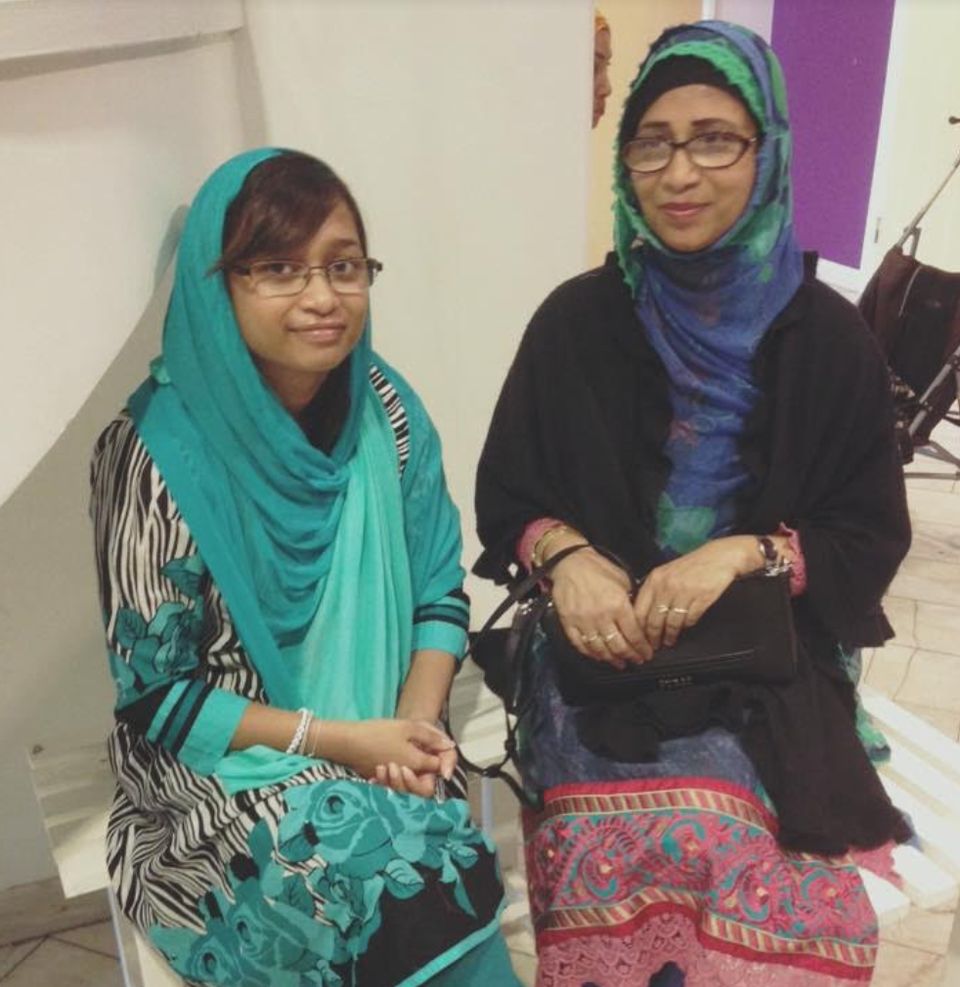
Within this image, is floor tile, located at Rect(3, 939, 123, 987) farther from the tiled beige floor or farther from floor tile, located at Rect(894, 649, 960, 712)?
floor tile, located at Rect(894, 649, 960, 712)

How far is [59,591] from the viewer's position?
1.66 m

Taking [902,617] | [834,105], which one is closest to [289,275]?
[902,617]

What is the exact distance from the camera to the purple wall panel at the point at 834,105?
4680 millimetres

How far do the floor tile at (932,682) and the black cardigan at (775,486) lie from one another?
1149 millimetres

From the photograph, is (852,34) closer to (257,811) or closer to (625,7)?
(625,7)

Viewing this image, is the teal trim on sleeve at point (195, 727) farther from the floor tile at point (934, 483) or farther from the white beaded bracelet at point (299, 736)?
the floor tile at point (934, 483)

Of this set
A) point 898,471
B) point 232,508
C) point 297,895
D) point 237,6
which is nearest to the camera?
point 297,895

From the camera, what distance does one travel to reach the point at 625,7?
4.75 metres

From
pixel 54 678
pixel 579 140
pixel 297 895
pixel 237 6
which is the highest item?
pixel 237 6

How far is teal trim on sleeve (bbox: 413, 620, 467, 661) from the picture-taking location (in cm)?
139

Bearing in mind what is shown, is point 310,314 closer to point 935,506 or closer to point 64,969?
point 64,969

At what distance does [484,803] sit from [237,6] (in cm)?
125

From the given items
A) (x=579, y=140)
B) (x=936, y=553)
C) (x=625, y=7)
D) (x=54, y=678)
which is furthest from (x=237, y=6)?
(x=625, y=7)

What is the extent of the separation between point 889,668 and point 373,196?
5.38ft
